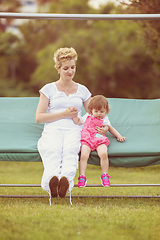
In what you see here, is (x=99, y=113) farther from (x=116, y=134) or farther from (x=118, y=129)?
(x=118, y=129)

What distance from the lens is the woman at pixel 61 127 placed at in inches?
95.5

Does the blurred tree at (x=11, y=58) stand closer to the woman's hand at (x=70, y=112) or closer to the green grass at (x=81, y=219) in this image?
the woman's hand at (x=70, y=112)

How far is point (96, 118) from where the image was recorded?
9.46ft

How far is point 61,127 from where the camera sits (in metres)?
2.79

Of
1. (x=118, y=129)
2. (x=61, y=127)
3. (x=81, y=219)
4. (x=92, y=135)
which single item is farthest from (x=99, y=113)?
(x=81, y=219)

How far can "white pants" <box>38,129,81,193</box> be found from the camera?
95.9 inches

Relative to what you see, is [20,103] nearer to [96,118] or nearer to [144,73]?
[96,118]

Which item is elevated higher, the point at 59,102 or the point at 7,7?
the point at 7,7

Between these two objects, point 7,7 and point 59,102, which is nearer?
point 59,102

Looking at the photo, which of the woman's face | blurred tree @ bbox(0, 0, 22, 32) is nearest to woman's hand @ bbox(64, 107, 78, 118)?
the woman's face

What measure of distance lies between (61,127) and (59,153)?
0.92 ft

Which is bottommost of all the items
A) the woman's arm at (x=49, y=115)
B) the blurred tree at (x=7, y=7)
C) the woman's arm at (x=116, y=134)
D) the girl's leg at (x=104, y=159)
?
the girl's leg at (x=104, y=159)

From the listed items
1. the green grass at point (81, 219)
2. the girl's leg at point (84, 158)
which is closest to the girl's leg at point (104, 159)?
the girl's leg at point (84, 158)

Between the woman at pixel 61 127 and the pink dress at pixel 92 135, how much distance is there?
0.18 ft
